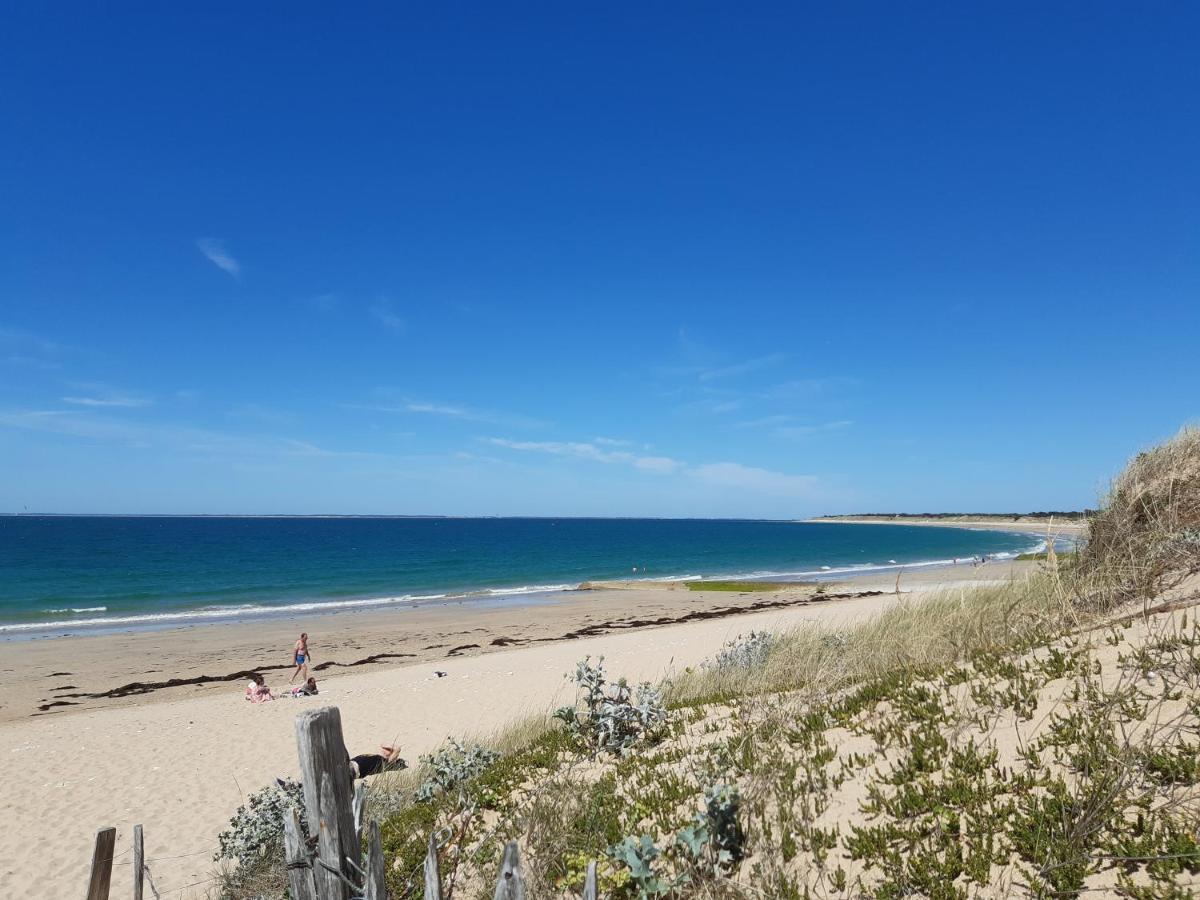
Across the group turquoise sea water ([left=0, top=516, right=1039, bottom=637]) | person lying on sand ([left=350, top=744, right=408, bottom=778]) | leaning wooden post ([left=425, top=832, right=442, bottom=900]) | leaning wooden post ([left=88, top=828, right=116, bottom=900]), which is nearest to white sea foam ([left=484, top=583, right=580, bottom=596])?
turquoise sea water ([left=0, top=516, right=1039, bottom=637])

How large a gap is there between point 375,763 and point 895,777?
31.2 ft

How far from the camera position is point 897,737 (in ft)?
17.3

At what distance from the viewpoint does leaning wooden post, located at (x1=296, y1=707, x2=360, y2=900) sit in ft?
12.7

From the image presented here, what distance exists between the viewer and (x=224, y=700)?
18.6 meters

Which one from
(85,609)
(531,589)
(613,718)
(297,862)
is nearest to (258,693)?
(613,718)

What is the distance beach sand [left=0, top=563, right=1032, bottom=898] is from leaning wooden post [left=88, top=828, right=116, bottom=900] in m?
3.24

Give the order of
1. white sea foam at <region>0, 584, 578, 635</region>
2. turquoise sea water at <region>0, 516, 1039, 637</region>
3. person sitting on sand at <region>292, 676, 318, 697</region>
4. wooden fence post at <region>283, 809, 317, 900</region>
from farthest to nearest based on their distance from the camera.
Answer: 1. turquoise sea water at <region>0, 516, 1039, 637</region>
2. white sea foam at <region>0, 584, 578, 635</region>
3. person sitting on sand at <region>292, 676, 318, 697</region>
4. wooden fence post at <region>283, 809, 317, 900</region>

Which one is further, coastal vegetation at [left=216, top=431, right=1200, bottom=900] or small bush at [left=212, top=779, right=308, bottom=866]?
small bush at [left=212, top=779, right=308, bottom=866]

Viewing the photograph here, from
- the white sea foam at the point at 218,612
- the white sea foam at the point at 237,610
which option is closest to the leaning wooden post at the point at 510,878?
the white sea foam at the point at 237,610

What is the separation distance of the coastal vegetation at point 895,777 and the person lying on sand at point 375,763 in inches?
147

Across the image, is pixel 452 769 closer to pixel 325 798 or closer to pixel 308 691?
pixel 325 798

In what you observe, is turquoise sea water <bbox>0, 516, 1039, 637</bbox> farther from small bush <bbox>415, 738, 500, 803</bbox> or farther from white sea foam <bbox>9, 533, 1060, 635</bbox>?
small bush <bbox>415, 738, 500, 803</bbox>

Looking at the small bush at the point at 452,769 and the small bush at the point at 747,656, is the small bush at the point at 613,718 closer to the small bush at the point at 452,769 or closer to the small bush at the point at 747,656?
the small bush at the point at 452,769

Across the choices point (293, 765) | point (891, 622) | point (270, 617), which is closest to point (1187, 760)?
point (891, 622)
